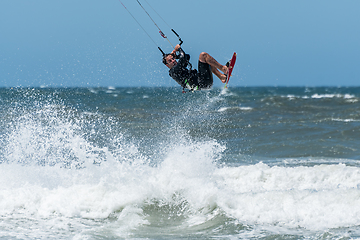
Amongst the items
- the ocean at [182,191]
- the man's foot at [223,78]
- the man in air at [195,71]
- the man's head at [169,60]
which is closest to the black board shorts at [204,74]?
the man in air at [195,71]

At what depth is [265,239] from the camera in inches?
212

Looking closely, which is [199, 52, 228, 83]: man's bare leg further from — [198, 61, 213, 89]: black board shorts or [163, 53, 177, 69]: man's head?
→ [163, 53, 177, 69]: man's head

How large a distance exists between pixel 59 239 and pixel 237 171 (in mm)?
4937

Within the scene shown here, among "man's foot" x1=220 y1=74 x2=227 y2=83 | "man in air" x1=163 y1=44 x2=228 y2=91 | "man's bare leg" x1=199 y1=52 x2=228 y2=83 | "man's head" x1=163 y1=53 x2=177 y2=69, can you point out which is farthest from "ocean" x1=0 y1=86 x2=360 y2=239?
"man's head" x1=163 y1=53 x2=177 y2=69

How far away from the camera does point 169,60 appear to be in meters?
9.03

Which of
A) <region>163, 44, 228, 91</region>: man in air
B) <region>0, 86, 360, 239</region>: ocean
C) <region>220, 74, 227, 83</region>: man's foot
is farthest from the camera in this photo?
<region>220, 74, 227, 83</region>: man's foot

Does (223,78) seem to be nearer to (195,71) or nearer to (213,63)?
(213,63)

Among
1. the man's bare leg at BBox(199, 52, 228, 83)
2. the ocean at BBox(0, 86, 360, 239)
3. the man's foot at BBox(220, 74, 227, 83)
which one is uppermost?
the man's bare leg at BBox(199, 52, 228, 83)

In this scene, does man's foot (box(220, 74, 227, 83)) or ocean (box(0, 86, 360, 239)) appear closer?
ocean (box(0, 86, 360, 239))

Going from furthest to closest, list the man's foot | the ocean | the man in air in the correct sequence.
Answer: the man's foot < the man in air < the ocean

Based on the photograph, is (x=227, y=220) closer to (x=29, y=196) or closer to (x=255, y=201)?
(x=255, y=201)

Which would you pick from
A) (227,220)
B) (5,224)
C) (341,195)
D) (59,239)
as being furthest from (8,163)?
(341,195)

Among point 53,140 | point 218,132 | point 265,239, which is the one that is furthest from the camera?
point 218,132

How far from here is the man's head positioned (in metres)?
9.00
